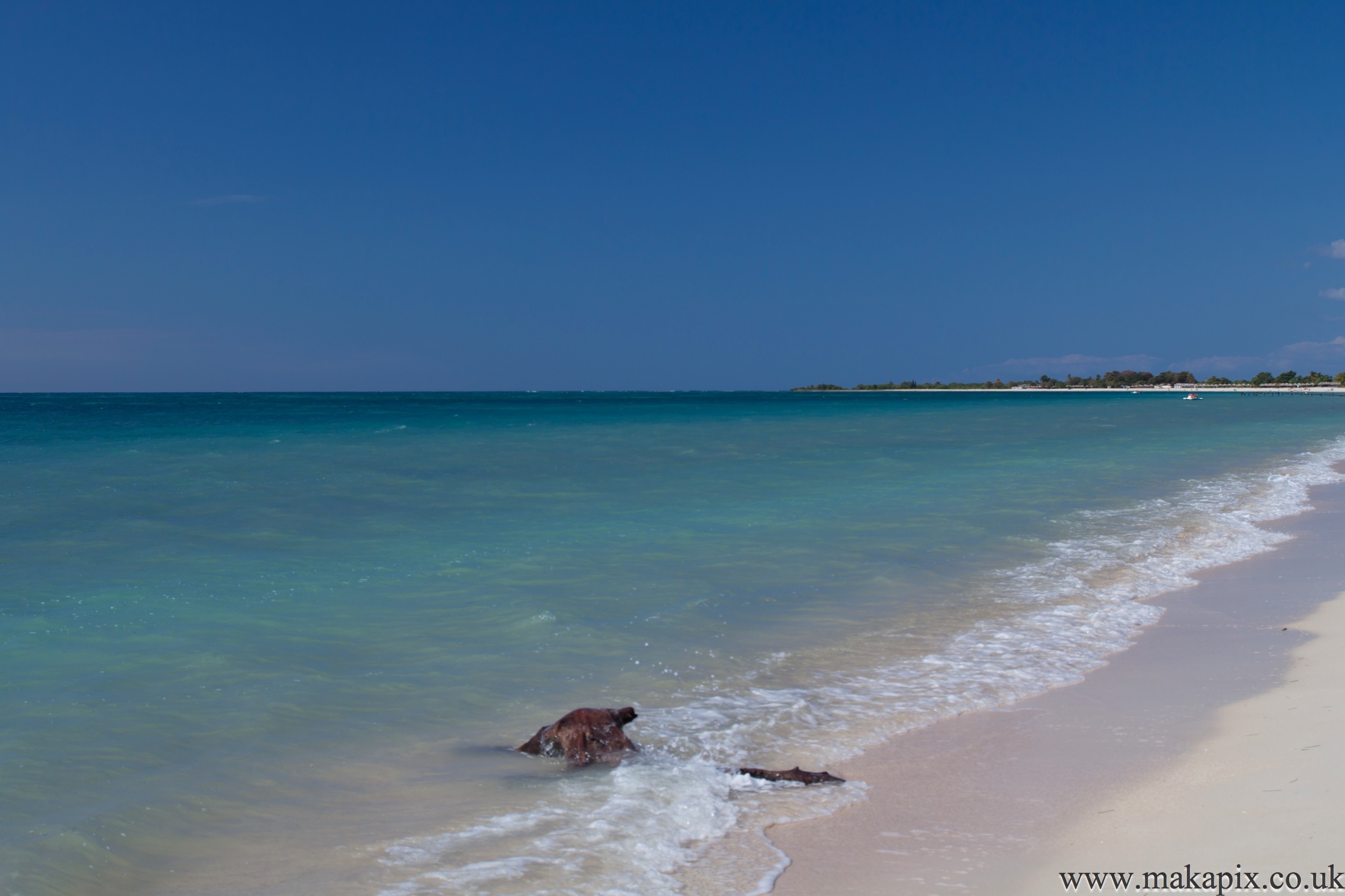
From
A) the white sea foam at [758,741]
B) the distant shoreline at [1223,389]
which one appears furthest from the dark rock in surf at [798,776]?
the distant shoreline at [1223,389]

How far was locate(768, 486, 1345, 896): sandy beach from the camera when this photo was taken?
3.23 metres

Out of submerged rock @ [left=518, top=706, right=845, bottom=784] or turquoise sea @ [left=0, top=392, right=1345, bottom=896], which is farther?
submerged rock @ [left=518, top=706, right=845, bottom=784]

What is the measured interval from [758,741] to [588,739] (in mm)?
996

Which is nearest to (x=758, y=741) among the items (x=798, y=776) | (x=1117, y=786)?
(x=798, y=776)

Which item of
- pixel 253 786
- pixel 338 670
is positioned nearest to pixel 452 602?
pixel 338 670

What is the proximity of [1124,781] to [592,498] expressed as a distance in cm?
1273

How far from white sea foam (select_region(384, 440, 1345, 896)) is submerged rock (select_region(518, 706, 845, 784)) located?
0.48 ft

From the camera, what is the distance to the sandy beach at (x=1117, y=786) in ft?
10.6

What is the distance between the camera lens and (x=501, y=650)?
656 centimetres

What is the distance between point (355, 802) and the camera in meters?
4.11

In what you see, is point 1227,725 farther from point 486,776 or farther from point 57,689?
point 57,689

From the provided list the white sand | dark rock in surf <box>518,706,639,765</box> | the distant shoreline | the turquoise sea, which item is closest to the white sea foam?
the turquoise sea

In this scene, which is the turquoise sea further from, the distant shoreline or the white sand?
the distant shoreline

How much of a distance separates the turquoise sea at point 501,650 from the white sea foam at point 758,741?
23 mm
